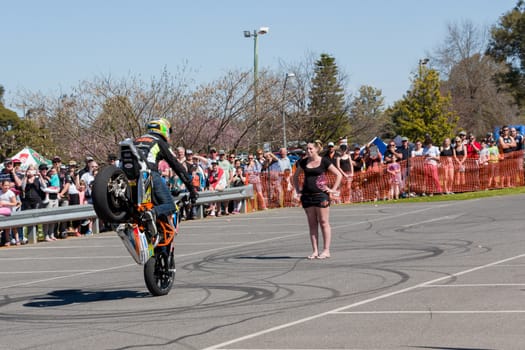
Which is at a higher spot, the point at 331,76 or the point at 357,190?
the point at 331,76

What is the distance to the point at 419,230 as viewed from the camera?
682 inches

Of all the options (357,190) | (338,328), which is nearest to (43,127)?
(357,190)

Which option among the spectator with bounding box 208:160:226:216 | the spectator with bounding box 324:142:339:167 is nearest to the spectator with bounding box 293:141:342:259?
the spectator with bounding box 324:142:339:167

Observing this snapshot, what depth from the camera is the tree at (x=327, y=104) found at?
5533 cm

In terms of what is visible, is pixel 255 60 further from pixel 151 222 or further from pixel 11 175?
pixel 151 222

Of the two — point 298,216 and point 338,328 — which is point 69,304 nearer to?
point 338,328

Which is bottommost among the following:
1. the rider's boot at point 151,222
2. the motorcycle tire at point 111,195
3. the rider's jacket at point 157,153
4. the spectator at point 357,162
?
the rider's boot at point 151,222

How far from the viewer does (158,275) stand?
10297 mm

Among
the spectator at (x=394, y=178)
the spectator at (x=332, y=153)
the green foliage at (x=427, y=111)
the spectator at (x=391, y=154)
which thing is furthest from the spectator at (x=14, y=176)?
the green foliage at (x=427, y=111)

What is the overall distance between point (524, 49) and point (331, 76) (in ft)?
55.0

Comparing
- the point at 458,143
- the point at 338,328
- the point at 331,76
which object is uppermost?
the point at 331,76

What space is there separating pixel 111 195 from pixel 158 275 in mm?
1223

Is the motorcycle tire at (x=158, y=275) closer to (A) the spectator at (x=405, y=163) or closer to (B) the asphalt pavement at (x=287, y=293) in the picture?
(B) the asphalt pavement at (x=287, y=293)

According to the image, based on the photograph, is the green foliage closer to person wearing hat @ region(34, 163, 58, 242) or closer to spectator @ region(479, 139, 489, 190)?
A: spectator @ region(479, 139, 489, 190)
